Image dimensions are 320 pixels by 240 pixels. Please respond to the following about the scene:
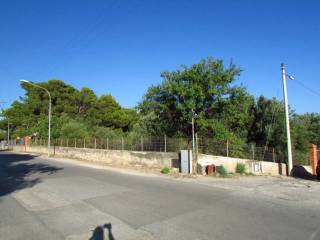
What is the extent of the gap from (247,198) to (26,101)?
1913 inches

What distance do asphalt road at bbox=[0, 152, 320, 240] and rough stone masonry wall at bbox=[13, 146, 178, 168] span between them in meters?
7.01

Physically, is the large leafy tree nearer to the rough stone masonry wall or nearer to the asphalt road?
the rough stone masonry wall

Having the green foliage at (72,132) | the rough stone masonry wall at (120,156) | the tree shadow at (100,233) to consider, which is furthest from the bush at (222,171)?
the green foliage at (72,132)

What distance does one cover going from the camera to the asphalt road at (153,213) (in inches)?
219

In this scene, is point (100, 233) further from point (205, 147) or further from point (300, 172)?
point (300, 172)

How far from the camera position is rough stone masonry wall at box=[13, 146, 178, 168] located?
18.0 metres

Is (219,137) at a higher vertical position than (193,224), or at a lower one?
higher

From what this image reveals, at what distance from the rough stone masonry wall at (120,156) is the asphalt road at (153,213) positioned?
7.01 meters

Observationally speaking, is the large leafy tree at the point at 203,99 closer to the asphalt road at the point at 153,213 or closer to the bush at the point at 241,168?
the bush at the point at 241,168

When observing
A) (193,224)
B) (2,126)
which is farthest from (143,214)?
(2,126)

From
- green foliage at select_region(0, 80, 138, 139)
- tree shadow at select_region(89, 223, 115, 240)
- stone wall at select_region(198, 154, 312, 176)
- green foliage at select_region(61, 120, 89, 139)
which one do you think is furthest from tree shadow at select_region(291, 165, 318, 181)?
green foliage at select_region(0, 80, 138, 139)

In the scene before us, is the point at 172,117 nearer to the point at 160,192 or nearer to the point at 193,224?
the point at 160,192

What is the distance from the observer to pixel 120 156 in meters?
22.0

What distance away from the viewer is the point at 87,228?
5910 mm
